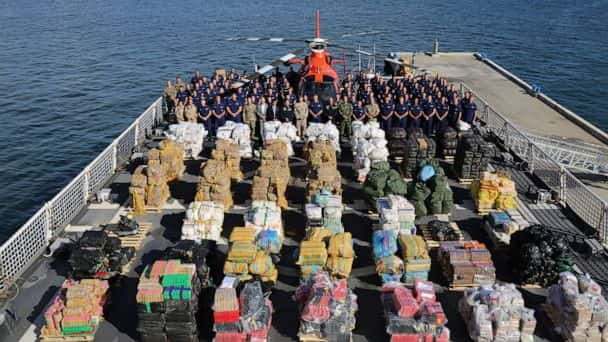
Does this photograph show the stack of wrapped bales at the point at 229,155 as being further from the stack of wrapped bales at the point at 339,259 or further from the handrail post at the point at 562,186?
the handrail post at the point at 562,186

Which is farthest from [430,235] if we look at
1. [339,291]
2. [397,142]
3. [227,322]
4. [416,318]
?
[227,322]

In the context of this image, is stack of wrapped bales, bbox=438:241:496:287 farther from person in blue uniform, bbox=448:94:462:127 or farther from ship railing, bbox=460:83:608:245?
person in blue uniform, bbox=448:94:462:127

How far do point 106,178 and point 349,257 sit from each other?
10142mm

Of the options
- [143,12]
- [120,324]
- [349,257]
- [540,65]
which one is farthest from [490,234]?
[143,12]

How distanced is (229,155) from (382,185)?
205 inches

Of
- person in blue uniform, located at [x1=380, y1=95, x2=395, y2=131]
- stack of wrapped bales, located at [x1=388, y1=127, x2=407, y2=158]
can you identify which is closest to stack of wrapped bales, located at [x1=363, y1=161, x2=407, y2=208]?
stack of wrapped bales, located at [x1=388, y1=127, x2=407, y2=158]

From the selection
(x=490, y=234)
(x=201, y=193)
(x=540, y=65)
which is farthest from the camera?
(x=540, y=65)

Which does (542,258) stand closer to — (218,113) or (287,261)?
(287,261)

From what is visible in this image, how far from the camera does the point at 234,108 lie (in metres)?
21.8

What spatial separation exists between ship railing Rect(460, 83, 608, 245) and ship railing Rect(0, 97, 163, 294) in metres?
14.9

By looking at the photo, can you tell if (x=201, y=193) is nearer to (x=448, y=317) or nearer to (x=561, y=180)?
(x=448, y=317)

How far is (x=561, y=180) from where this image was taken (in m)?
16.9

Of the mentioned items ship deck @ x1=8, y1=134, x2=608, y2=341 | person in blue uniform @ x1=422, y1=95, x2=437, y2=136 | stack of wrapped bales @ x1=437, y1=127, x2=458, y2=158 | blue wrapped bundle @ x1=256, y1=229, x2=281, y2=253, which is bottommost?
ship deck @ x1=8, y1=134, x2=608, y2=341

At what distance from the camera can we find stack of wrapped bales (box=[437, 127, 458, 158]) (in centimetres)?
2003
